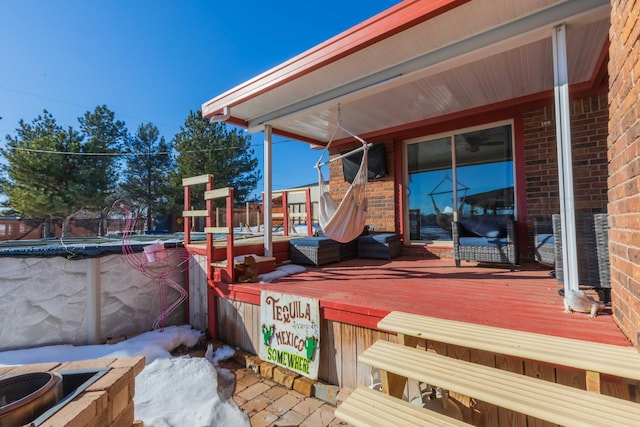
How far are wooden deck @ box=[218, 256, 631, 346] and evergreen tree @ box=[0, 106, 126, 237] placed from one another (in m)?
12.8

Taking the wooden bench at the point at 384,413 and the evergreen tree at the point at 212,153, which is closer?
the wooden bench at the point at 384,413

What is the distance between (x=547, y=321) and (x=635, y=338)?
0.45 metres

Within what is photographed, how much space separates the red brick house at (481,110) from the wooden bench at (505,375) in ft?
0.90

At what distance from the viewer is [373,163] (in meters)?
5.03

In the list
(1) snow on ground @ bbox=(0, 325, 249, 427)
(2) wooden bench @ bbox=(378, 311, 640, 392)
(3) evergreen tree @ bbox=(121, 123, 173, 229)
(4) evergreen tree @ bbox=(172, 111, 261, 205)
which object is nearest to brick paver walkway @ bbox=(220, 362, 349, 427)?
(1) snow on ground @ bbox=(0, 325, 249, 427)

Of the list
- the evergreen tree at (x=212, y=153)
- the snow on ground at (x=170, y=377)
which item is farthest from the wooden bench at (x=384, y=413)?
the evergreen tree at (x=212, y=153)

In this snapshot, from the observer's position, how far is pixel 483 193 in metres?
4.21

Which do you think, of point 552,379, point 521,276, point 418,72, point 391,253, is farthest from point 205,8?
point 552,379

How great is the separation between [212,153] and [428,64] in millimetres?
13297

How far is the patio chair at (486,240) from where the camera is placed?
3.18 metres

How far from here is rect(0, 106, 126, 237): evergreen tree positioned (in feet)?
35.5

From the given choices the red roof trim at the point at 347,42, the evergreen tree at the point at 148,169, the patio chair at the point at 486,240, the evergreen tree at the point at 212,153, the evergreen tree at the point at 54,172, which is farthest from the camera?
the evergreen tree at the point at 148,169

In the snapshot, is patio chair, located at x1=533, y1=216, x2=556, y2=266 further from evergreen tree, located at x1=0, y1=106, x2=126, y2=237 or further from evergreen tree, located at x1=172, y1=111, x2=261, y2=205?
evergreen tree, located at x1=0, y1=106, x2=126, y2=237

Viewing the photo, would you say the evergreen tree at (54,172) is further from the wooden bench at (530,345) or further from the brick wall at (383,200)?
the wooden bench at (530,345)
